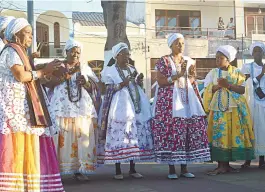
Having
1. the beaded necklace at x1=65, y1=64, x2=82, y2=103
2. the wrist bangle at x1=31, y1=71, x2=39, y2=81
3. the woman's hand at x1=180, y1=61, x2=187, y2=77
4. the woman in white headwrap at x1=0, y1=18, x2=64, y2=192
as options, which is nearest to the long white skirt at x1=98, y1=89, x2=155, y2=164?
the beaded necklace at x1=65, y1=64, x2=82, y2=103

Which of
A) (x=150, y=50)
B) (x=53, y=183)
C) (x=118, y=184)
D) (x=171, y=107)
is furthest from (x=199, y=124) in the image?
(x=150, y=50)

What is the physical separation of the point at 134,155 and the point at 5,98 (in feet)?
7.47

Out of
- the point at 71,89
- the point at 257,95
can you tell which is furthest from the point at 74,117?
the point at 257,95

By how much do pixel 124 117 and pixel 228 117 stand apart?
5.26 feet

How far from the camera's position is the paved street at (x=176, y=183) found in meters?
5.31

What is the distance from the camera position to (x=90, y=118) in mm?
6219

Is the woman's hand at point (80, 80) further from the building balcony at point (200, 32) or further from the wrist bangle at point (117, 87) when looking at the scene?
the building balcony at point (200, 32)

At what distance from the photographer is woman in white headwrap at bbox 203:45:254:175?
6609 millimetres

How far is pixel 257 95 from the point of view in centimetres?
715

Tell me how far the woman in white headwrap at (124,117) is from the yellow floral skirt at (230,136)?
0.99 m

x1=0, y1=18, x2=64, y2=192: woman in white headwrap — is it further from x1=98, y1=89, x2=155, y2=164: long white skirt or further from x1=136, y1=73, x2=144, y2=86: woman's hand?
x1=136, y1=73, x2=144, y2=86: woman's hand

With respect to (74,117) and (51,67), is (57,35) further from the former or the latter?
(51,67)

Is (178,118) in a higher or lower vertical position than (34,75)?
lower

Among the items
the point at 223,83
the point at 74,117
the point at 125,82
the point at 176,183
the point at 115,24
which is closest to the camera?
the point at 176,183
